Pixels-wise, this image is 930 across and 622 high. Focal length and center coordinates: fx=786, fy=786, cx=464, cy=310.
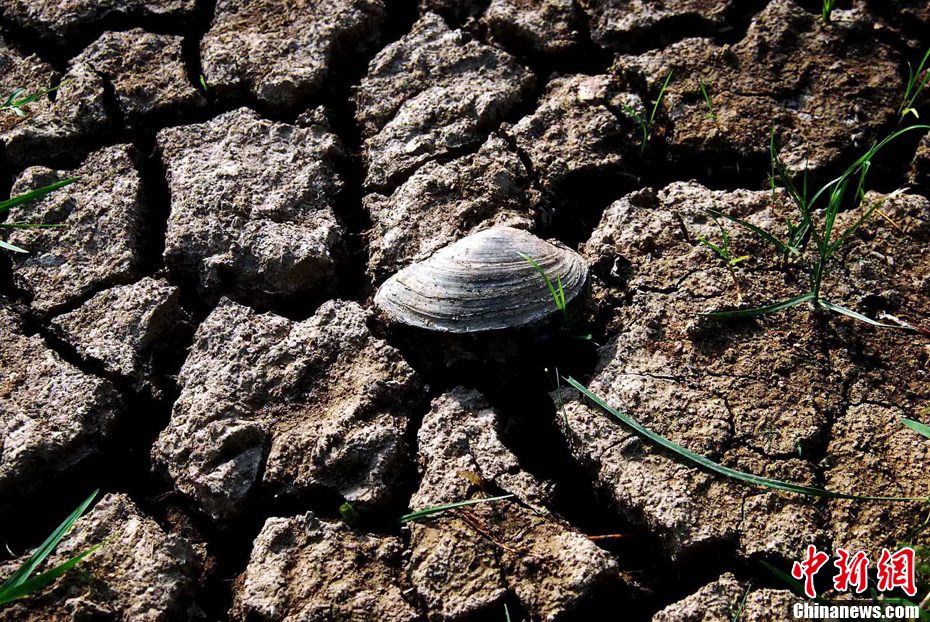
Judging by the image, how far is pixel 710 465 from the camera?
5.37 feet

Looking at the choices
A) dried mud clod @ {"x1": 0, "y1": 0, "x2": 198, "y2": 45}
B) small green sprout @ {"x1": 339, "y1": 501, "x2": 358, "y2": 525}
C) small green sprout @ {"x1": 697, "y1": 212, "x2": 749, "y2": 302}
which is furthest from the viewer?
dried mud clod @ {"x1": 0, "y1": 0, "x2": 198, "y2": 45}

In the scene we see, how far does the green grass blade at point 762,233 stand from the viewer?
75.8 inches

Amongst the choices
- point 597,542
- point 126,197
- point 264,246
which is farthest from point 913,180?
point 126,197

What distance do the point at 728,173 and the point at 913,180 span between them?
492mm

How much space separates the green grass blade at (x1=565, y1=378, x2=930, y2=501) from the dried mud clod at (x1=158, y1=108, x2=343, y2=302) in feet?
2.66

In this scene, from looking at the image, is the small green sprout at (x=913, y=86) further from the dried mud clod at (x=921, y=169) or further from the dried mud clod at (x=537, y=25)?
the dried mud clod at (x=537, y=25)

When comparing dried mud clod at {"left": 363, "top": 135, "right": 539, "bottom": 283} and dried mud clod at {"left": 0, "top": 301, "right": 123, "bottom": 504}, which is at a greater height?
dried mud clod at {"left": 363, "top": 135, "right": 539, "bottom": 283}

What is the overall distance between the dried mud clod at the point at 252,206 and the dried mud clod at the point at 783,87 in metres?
1.01

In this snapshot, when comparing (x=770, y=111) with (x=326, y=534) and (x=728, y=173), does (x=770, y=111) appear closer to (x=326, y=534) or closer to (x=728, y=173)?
(x=728, y=173)

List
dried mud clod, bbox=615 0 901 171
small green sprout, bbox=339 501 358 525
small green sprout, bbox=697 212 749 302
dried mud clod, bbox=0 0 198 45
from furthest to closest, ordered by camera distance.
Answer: dried mud clod, bbox=0 0 198 45 → dried mud clod, bbox=615 0 901 171 → small green sprout, bbox=697 212 749 302 → small green sprout, bbox=339 501 358 525

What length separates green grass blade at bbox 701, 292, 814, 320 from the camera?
1.86m

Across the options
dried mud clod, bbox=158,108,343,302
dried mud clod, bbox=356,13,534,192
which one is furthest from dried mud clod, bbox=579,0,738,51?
dried mud clod, bbox=158,108,343,302

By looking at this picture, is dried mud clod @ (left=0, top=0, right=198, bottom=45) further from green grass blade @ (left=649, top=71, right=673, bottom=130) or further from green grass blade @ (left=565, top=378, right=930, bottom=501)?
green grass blade @ (left=565, top=378, right=930, bottom=501)

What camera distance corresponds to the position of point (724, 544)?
1.62 meters
